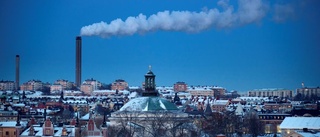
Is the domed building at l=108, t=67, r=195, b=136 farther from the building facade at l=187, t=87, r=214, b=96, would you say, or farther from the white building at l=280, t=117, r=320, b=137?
the building facade at l=187, t=87, r=214, b=96

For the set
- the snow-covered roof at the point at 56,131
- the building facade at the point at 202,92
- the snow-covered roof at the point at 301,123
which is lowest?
the snow-covered roof at the point at 56,131

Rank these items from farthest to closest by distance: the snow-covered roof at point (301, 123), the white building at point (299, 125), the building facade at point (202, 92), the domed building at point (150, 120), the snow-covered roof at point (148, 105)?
1. the building facade at point (202, 92)
2. the snow-covered roof at point (301, 123)
3. the white building at point (299, 125)
4. the snow-covered roof at point (148, 105)
5. the domed building at point (150, 120)

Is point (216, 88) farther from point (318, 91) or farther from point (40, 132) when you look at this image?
point (40, 132)

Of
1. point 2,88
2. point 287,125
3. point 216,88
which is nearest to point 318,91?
point 216,88

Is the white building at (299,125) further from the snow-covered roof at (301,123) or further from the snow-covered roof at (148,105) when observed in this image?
the snow-covered roof at (148,105)

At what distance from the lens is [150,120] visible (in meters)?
49.4

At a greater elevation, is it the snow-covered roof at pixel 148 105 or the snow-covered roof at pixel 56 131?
the snow-covered roof at pixel 148 105

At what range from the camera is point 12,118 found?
254 ft

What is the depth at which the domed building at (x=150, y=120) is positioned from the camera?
157 ft

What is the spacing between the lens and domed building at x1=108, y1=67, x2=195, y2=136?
47969 mm

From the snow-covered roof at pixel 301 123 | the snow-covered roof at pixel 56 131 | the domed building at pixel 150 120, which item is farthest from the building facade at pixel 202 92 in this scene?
the domed building at pixel 150 120

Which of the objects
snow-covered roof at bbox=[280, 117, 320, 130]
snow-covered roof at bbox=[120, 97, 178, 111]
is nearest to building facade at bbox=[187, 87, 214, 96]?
snow-covered roof at bbox=[280, 117, 320, 130]

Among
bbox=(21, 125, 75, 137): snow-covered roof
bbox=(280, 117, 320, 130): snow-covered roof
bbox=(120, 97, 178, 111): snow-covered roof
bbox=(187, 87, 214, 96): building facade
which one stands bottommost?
bbox=(21, 125, 75, 137): snow-covered roof

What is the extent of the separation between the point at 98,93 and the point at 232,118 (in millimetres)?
112624
